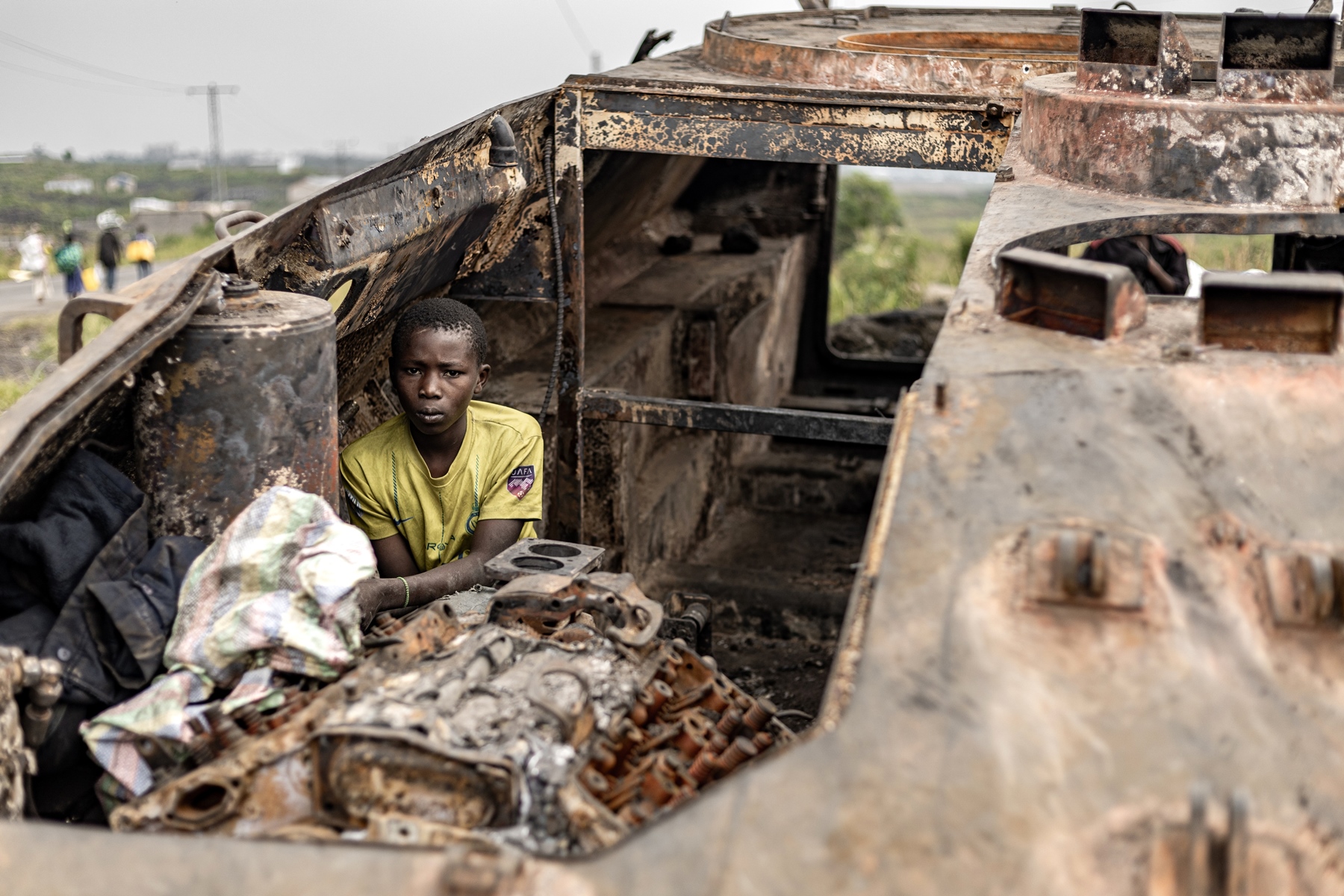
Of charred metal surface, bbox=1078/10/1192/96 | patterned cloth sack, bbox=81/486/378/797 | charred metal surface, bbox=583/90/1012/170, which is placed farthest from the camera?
charred metal surface, bbox=583/90/1012/170

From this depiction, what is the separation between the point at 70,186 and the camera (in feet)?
161

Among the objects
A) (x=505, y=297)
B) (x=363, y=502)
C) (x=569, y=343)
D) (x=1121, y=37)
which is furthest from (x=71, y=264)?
(x=1121, y=37)

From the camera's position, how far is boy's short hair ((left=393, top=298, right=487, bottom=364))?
3.56 metres

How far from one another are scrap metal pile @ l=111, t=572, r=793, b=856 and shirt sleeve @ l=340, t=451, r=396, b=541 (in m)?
1.06

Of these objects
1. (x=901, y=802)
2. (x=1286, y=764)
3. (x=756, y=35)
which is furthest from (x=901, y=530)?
(x=756, y=35)

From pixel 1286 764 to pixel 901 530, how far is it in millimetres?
584

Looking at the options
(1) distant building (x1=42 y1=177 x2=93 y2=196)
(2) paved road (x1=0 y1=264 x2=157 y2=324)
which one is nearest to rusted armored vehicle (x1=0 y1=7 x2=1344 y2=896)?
(2) paved road (x1=0 y1=264 x2=157 y2=324)

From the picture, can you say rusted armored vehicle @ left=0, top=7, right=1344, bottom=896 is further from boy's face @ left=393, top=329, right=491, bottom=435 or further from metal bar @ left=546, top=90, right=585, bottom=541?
boy's face @ left=393, top=329, right=491, bottom=435

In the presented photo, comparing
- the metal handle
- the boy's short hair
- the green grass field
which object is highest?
the metal handle

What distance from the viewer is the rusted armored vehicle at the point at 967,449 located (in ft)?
5.28

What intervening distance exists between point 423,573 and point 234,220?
0.99 meters

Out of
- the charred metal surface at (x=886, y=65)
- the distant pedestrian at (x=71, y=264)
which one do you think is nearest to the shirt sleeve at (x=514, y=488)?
the charred metal surface at (x=886, y=65)

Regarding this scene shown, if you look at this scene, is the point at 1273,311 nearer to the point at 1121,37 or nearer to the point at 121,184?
the point at 1121,37

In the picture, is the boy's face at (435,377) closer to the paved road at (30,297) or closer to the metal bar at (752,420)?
the metal bar at (752,420)
